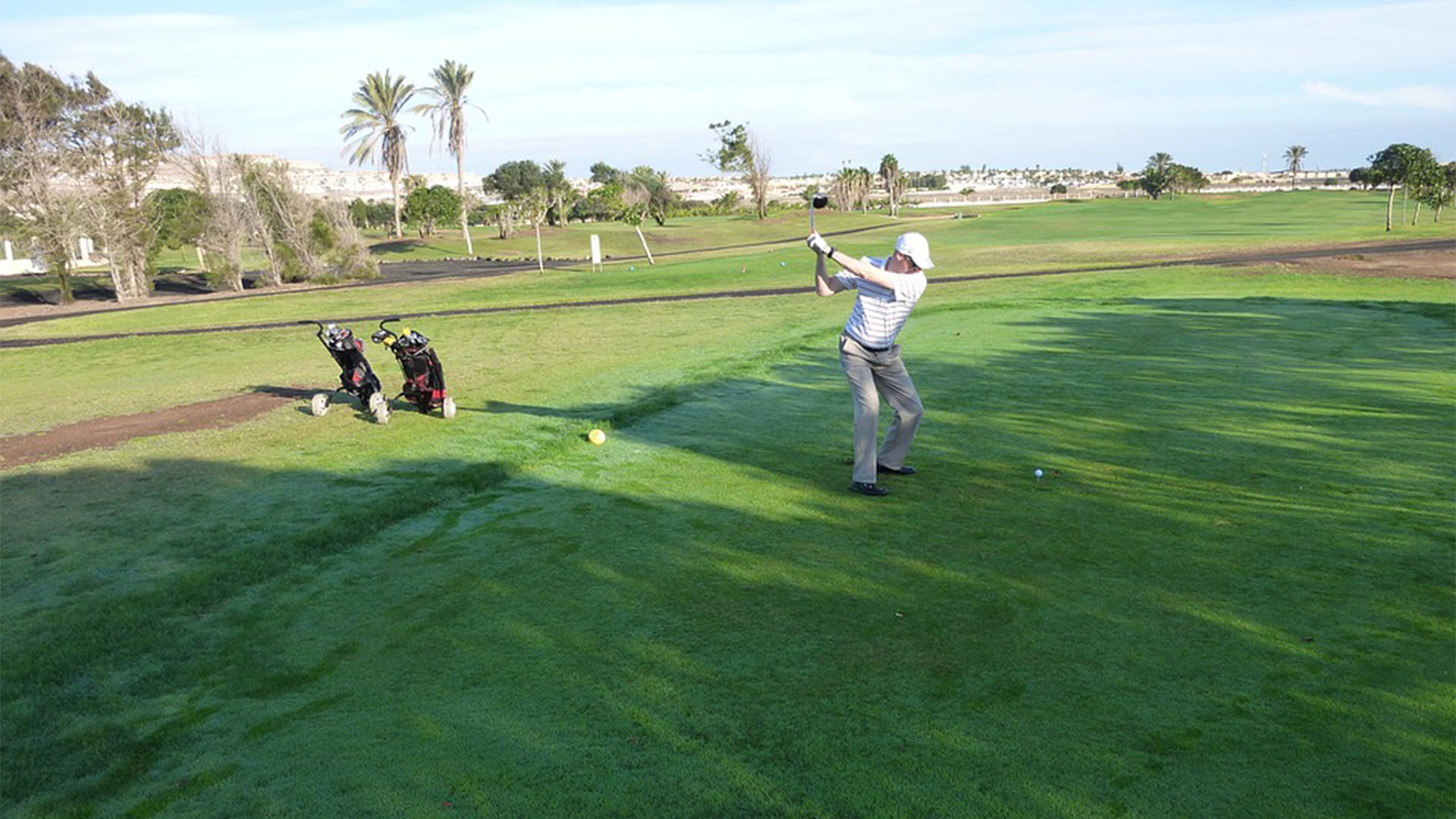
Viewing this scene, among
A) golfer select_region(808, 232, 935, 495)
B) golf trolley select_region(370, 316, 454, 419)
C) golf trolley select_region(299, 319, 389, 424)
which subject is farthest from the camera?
golf trolley select_region(299, 319, 389, 424)

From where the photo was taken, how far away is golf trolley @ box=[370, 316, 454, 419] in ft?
42.6

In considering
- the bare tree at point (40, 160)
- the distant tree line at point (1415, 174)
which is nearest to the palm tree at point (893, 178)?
the distant tree line at point (1415, 174)

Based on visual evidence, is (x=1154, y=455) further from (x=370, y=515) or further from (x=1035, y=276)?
(x=1035, y=276)

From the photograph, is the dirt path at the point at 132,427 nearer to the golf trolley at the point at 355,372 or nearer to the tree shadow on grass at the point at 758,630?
the golf trolley at the point at 355,372

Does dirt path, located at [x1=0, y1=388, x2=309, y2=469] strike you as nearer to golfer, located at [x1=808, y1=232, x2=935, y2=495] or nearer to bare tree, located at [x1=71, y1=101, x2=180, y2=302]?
golfer, located at [x1=808, y1=232, x2=935, y2=495]

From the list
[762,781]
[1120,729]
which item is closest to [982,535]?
[1120,729]

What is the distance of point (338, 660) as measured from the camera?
5.95m

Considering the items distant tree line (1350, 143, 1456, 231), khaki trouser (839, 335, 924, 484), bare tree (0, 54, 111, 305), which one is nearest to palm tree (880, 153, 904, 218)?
distant tree line (1350, 143, 1456, 231)

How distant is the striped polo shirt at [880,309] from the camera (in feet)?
29.4

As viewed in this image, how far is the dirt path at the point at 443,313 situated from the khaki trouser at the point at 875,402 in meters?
8.70

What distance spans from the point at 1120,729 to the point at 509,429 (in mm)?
9038

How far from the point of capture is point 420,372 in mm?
13234

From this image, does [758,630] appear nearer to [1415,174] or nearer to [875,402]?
[875,402]

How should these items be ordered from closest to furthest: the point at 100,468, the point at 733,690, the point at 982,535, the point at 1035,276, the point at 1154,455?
the point at 733,690 → the point at 982,535 → the point at 1154,455 → the point at 100,468 → the point at 1035,276
